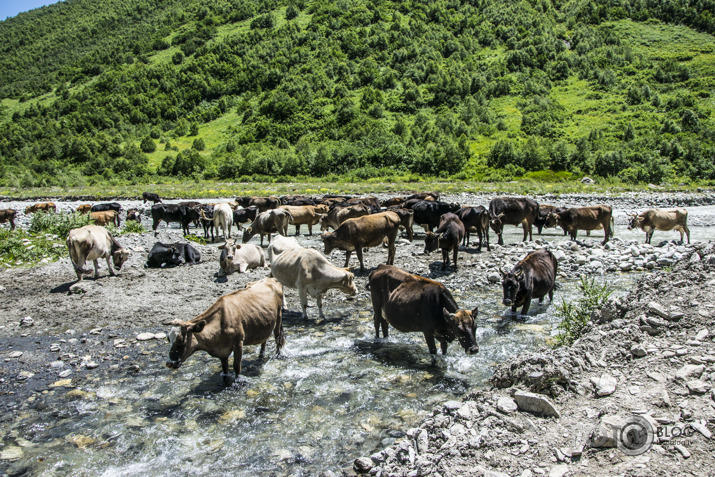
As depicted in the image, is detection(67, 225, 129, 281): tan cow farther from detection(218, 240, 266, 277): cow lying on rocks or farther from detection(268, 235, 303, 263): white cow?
detection(268, 235, 303, 263): white cow

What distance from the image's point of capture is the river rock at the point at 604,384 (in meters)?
5.04

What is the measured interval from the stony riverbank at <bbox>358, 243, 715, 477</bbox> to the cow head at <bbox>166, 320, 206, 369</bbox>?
3081mm

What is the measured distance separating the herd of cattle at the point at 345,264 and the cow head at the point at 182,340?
14mm

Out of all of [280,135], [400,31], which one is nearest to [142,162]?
[280,135]

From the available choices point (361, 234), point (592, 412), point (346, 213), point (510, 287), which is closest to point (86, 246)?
point (361, 234)

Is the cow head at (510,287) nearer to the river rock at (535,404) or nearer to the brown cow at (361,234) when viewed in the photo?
the river rock at (535,404)

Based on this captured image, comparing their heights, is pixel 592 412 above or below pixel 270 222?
above

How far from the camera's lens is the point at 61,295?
1180 cm

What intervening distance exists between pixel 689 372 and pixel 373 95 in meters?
84.6

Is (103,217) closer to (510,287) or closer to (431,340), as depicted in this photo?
(431,340)

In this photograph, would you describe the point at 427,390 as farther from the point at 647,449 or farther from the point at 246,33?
the point at 246,33

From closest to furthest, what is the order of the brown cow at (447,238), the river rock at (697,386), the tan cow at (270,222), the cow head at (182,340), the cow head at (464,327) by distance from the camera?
1. the river rock at (697,386)
2. the cow head at (182,340)
3. the cow head at (464,327)
4. the brown cow at (447,238)
5. the tan cow at (270,222)

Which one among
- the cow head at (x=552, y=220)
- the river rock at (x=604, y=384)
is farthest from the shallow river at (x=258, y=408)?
the cow head at (x=552, y=220)

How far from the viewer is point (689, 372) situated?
4867mm
